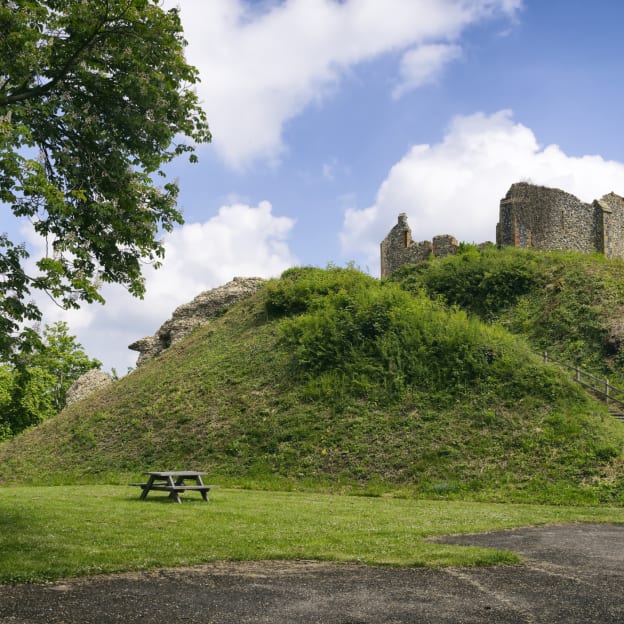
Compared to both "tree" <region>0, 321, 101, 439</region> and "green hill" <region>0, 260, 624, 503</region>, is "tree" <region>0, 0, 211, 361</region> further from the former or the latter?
"tree" <region>0, 321, 101, 439</region>

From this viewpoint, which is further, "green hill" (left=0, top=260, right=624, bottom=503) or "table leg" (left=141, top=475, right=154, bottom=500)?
"green hill" (left=0, top=260, right=624, bottom=503)

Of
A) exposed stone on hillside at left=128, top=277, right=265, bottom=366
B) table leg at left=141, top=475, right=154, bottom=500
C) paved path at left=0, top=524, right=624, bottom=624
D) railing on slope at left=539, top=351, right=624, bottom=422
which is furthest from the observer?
exposed stone on hillside at left=128, top=277, right=265, bottom=366

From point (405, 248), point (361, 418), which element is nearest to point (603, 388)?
point (361, 418)

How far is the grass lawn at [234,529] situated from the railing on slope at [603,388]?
27.5 ft

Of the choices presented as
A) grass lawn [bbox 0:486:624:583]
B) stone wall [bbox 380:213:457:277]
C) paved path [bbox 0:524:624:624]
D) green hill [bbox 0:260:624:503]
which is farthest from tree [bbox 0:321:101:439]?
paved path [bbox 0:524:624:624]

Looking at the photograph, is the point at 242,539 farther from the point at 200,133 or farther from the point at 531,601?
the point at 200,133

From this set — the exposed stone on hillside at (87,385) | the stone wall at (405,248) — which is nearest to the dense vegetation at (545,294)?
the stone wall at (405,248)

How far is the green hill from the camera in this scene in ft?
69.1

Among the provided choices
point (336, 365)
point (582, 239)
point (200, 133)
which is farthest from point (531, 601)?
point (582, 239)

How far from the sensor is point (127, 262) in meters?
11.7

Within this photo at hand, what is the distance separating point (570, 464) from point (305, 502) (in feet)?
27.3

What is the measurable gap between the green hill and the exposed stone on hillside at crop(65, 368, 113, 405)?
613 cm

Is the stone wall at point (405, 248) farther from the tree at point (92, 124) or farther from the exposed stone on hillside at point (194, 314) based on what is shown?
the tree at point (92, 124)

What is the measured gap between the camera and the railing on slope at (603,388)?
24688 mm
